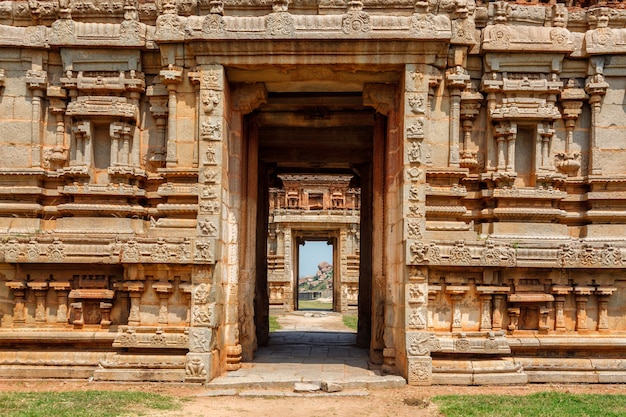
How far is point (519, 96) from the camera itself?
38.0 ft

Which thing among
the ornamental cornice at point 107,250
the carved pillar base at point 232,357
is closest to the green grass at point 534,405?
the carved pillar base at point 232,357

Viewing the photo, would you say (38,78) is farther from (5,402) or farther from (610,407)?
(610,407)

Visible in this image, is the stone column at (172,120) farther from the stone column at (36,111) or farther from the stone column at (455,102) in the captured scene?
the stone column at (455,102)

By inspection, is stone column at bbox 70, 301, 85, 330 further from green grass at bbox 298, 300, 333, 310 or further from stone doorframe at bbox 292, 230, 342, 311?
green grass at bbox 298, 300, 333, 310

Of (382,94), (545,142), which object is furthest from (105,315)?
(545,142)

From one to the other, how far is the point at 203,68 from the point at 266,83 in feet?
4.60

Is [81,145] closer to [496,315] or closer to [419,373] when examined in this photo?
[419,373]

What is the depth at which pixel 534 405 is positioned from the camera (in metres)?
8.97

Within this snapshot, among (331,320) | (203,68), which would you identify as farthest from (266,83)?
(331,320)

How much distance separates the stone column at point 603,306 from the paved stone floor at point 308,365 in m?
3.72

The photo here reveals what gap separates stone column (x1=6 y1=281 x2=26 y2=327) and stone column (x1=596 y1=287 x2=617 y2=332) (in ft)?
32.8

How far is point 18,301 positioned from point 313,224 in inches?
699

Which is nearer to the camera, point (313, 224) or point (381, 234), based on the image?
point (381, 234)

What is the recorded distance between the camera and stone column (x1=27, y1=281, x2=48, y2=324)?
11056 mm
